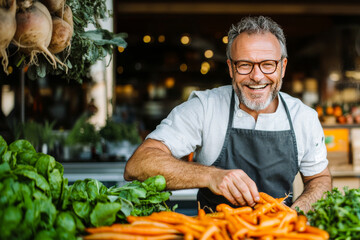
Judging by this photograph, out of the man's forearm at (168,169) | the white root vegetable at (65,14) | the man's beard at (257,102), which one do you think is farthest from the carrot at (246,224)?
the white root vegetable at (65,14)

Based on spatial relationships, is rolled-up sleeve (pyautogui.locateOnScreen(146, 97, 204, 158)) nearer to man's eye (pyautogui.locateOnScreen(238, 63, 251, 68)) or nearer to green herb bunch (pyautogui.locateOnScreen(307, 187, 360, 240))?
man's eye (pyautogui.locateOnScreen(238, 63, 251, 68))

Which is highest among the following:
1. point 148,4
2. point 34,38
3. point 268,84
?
point 148,4

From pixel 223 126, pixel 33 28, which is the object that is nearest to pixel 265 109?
pixel 223 126

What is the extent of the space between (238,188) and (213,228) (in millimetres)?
343

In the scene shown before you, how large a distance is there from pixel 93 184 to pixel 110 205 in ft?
0.63

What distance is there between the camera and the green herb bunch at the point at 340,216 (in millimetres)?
1355

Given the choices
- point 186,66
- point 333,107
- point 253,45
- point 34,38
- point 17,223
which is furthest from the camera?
point 186,66

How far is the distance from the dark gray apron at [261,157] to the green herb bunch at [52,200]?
0.57m

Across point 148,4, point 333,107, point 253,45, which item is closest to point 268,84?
point 253,45

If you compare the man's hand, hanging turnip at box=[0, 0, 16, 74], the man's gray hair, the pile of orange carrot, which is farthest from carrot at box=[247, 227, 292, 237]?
the man's gray hair

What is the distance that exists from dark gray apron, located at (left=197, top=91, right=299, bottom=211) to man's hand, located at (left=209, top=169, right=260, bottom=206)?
46cm

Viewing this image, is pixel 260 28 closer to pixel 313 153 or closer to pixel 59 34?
pixel 313 153

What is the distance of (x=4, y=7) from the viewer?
3.87ft

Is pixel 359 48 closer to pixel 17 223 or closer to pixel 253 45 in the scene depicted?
pixel 253 45
